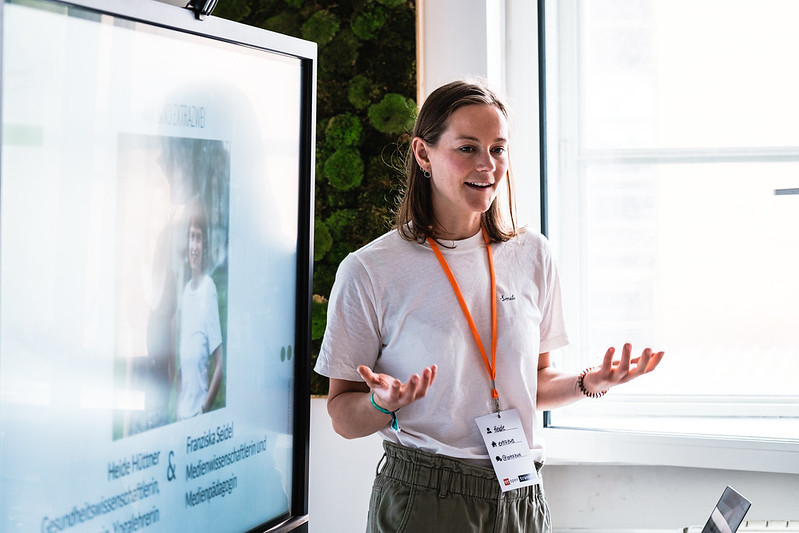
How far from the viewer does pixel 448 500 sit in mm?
1456

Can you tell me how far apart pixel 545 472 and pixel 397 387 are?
1.29 meters

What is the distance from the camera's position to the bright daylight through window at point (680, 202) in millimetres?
2336

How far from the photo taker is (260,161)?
144cm

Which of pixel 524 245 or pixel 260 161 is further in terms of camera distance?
pixel 524 245

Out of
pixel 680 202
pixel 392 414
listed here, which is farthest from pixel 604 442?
pixel 392 414

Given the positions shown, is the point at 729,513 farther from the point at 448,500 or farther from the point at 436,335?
the point at 436,335

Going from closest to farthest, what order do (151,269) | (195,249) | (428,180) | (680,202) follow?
(151,269)
(195,249)
(428,180)
(680,202)

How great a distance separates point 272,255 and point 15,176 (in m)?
0.57

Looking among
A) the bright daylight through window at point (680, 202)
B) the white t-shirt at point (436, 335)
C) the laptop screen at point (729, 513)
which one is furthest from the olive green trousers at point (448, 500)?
the bright daylight through window at point (680, 202)

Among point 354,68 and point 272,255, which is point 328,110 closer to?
point 354,68

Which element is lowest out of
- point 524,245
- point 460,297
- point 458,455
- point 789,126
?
point 458,455

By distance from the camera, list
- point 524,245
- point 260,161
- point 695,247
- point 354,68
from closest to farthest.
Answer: point 260,161
point 524,245
point 354,68
point 695,247

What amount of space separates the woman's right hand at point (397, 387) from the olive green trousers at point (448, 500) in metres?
0.20

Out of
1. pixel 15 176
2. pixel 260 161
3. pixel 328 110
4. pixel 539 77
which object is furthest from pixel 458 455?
pixel 539 77
